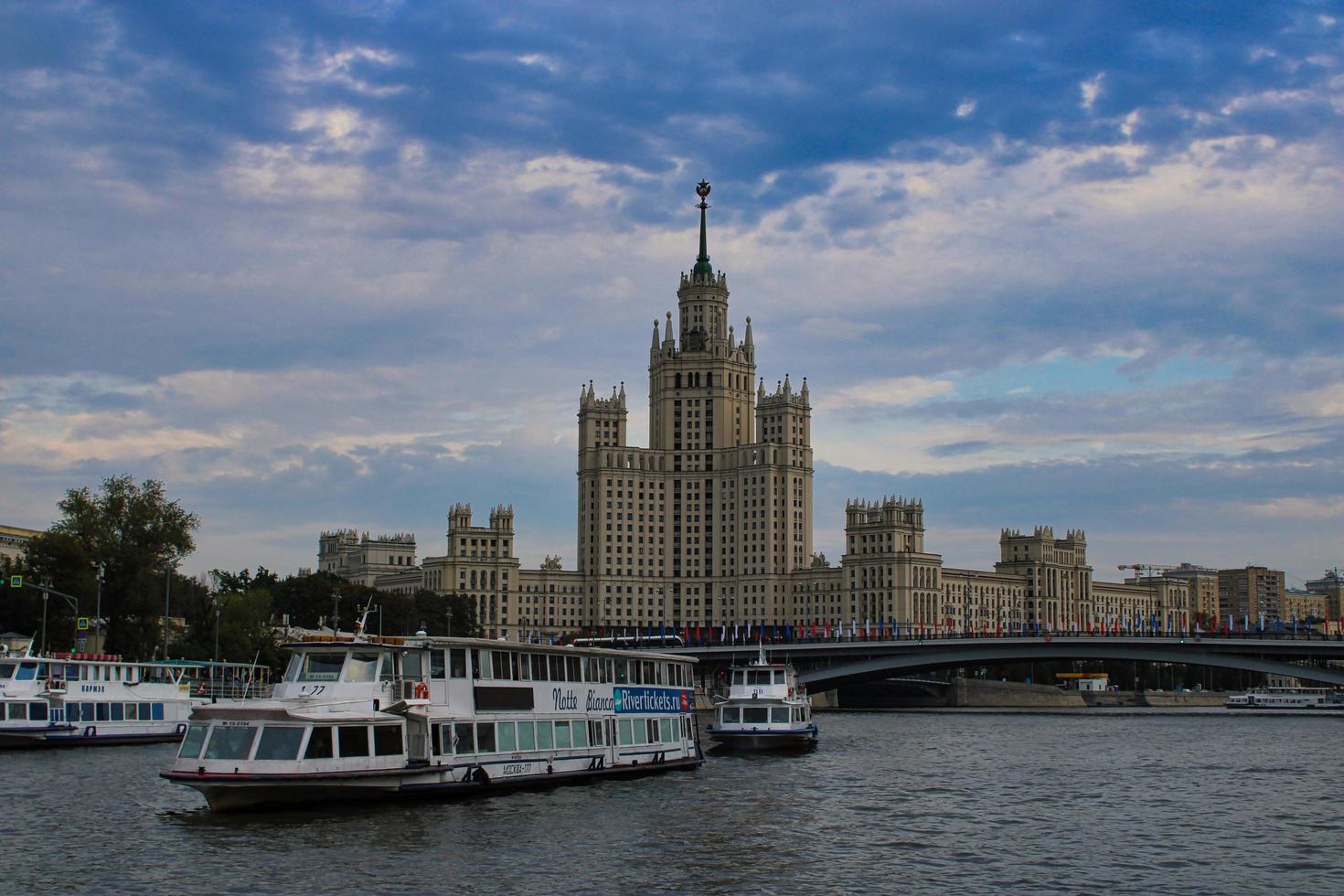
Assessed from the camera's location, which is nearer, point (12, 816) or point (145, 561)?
point (12, 816)

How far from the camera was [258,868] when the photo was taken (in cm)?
4188

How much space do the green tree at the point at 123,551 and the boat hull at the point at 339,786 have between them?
2724 inches

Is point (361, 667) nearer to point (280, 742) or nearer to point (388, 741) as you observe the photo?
point (388, 741)

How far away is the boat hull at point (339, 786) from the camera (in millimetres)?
49062

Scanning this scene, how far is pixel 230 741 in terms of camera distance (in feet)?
163

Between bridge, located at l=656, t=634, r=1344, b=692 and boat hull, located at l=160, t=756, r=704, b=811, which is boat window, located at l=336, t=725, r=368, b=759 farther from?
bridge, located at l=656, t=634, r=1344, b=692

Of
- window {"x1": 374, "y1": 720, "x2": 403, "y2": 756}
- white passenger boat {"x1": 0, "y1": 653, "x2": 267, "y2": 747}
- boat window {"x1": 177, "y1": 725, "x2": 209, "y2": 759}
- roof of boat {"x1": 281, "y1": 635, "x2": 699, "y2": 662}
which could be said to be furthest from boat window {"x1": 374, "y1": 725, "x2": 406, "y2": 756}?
white passenger boat {"x1": 0, "y1": 653, "x2": 267, "y2": 747}

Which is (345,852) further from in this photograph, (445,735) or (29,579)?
(29,579)

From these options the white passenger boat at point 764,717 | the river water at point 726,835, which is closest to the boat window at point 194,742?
the river water at point 726,835

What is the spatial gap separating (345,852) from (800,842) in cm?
1521

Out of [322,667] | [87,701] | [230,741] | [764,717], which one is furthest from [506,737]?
[87,701]

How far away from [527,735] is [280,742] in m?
12.0

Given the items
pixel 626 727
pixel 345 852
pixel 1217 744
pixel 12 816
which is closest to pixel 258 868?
pixel 345 852

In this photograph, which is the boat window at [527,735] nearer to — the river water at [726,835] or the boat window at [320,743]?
the river water at [726,835]
